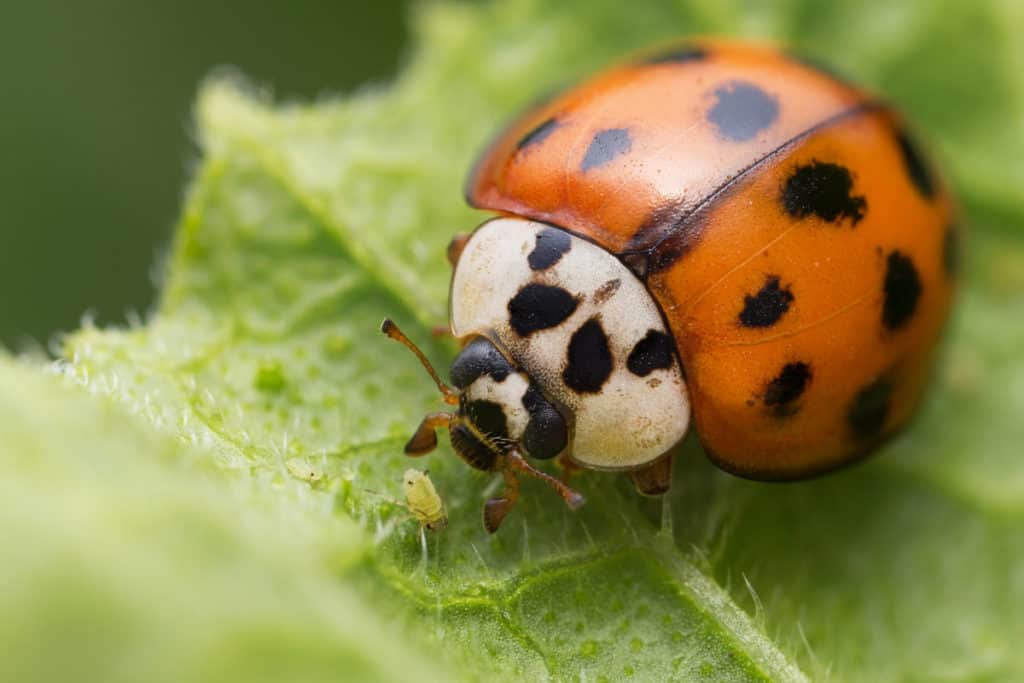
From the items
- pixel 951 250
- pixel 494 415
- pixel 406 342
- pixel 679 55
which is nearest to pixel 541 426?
pixel 494 415

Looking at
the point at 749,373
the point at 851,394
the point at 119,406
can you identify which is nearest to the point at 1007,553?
the point at 851,394

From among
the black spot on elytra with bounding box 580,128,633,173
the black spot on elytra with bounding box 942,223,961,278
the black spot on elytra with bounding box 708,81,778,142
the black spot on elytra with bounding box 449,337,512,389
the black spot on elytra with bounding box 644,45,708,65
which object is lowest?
the black spot on elytra with bounding box 942,223,961,278

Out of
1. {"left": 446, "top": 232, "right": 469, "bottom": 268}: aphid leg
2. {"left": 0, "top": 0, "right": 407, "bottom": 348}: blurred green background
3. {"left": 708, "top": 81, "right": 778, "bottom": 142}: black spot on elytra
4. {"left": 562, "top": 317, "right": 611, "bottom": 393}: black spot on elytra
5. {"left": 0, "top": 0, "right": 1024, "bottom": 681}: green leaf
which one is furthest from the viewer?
{"left": 0, "top": 0, "right": 407, "bottom": 348}: blurred green background

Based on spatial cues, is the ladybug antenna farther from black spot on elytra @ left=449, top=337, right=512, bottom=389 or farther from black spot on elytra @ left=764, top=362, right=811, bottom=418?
black spot on elytra @ left=764, top=362, right=811, bottom=418

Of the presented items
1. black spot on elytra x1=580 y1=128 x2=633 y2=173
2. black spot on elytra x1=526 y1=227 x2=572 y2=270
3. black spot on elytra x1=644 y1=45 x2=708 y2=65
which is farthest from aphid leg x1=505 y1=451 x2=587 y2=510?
black spot on elytra x1=644 y1=45 x2=708 y2=65

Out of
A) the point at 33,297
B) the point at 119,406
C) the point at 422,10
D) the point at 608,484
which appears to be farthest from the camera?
the point at 33,297

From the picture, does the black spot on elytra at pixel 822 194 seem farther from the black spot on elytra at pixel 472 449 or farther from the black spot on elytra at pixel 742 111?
the black spot on elytra at pixel 472 449

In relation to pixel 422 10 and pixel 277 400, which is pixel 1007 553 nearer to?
pixel 277 400
